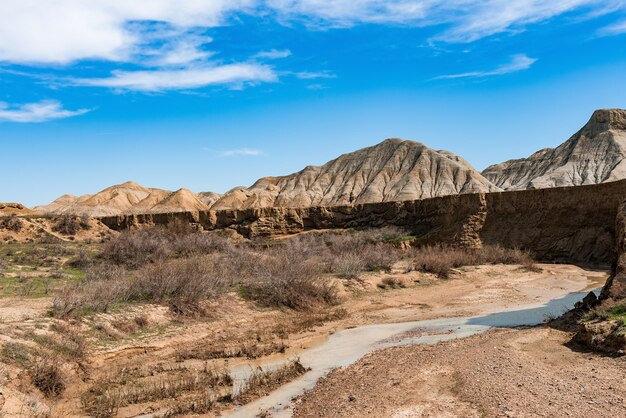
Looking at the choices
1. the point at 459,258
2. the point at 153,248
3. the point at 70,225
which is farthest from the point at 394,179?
the point at 153,248

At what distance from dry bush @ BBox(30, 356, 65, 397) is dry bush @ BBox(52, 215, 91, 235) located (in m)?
29.2

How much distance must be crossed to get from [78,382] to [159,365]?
1.83 m

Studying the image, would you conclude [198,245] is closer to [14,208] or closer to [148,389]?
[148,389]

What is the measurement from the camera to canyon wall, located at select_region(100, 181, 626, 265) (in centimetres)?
3075

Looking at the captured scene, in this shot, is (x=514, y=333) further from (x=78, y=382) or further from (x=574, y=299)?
(x=78, y=382)

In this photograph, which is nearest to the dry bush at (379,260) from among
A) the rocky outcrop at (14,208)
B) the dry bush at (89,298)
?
the dry bush at (89,298)

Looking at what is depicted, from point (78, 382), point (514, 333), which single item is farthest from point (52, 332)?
point (514, 333)

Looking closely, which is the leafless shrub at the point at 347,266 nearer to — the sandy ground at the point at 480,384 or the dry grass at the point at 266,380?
the sandy ground at the point at 480,384

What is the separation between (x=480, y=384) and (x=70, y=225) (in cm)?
3500

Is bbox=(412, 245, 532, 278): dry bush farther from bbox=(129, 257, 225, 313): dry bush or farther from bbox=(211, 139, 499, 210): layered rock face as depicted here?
bbox=(211, 139, 499, 210): layered rock face

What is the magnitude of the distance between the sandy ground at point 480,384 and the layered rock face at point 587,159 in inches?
2841

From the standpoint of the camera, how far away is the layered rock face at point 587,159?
8050 cm

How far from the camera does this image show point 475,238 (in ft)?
111

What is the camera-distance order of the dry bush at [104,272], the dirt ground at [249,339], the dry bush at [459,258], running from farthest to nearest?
the dry bush at [459,258], the dry bush at [104,272], the dirt ground at [249,339]
